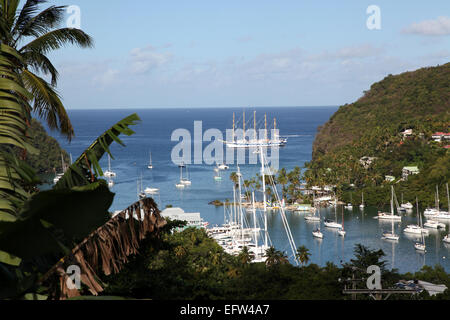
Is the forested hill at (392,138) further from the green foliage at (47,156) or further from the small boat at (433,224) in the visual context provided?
the green foliage at (47,156)

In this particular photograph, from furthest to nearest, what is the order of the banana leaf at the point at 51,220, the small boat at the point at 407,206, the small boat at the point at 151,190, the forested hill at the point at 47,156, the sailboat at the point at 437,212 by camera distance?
1. the forested hill at the point at 47,156
2. the small boat at the point at 151,190
3. the small boat at the point at 407,206
4. the sailboat at the point at 437,212
5. the banana leaf at the point at 51,220

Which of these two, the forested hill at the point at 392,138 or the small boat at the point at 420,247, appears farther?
the forested hill at the point at 392,138

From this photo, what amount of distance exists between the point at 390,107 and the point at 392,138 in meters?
20.4

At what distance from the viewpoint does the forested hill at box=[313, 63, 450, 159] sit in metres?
68.7

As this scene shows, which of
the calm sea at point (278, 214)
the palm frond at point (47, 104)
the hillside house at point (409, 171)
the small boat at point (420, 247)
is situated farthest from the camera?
the hillside house at point (409, 171)

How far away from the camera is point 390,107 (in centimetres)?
7450

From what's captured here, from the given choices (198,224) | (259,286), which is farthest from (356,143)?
(259,286)

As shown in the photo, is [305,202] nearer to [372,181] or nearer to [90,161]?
[372,181]

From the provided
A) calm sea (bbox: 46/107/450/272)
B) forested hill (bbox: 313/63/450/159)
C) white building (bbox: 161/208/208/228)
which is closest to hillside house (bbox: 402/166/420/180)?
calm sea (bbox: 46/107/450/272)

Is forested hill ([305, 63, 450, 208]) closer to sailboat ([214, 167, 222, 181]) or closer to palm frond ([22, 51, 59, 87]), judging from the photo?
sailboat ([214, 167, 222, 181])

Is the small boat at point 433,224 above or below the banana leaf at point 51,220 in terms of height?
below

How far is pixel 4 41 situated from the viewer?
15.0 ft

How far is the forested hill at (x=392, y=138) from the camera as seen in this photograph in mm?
46844

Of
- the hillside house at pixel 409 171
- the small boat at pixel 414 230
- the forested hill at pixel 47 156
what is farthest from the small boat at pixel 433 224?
the forested hill at pixel 47 156
